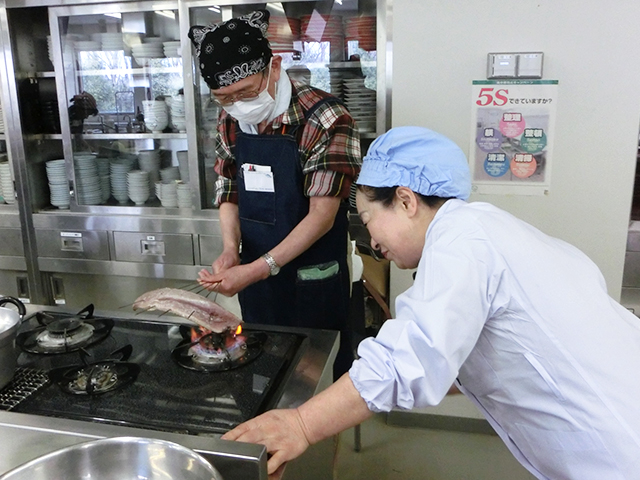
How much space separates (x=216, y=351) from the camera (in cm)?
129

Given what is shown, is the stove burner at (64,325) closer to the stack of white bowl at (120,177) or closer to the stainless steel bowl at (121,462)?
the stainless steel bowl at (121,462)

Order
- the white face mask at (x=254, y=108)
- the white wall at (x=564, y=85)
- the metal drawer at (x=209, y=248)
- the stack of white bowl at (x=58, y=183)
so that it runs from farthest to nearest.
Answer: the stack of white bowl at (x=58, y=183) → the metal drawer at (x=209, y=248) → the white wall at (x=564, y=85) → the white face mask at (x=254, y=108)

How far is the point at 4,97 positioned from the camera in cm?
313

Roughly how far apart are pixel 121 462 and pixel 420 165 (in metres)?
0.70

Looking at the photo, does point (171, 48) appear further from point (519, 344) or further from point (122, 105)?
point (519, 344)

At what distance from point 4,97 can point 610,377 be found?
3270mm

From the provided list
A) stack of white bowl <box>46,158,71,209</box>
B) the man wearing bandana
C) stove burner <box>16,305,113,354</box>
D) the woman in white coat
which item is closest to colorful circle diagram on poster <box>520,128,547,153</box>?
the man wearing bandana

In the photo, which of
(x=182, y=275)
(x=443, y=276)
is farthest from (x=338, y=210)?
A: (x=182, y=275)

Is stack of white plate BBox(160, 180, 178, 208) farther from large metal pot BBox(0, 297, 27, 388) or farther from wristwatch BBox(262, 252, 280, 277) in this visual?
large metal pot BBox(0, 297, 27, 388)

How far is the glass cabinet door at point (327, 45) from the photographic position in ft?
9.33

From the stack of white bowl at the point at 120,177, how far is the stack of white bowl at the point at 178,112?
412 millimetres

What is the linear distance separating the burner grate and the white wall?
1797 millimetres

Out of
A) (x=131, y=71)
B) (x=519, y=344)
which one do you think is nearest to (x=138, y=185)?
(x=131, y=71)

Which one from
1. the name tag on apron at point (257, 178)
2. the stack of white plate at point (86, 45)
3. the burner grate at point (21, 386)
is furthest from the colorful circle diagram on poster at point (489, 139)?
the stack of white plate at point (86, 45)
